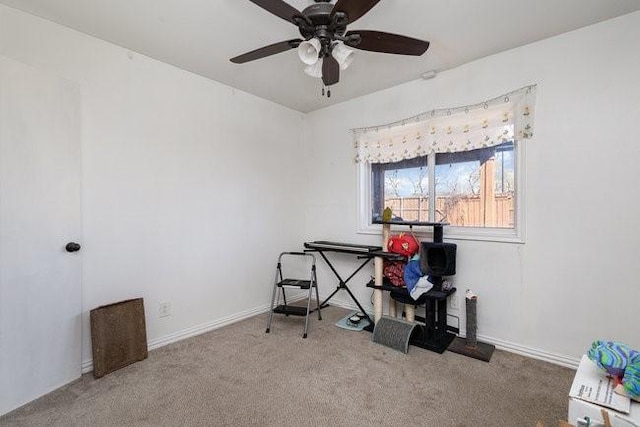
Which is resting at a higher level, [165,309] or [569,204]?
[569,204]

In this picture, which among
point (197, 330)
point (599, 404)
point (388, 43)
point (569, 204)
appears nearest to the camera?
point (599, 404)

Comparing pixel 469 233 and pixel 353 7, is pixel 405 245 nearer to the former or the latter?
pixel 469 233

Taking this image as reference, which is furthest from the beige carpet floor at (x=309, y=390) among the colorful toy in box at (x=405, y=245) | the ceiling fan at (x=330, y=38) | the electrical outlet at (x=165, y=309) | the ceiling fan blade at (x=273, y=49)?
the ceiling fan blade at (x=273, y=49)

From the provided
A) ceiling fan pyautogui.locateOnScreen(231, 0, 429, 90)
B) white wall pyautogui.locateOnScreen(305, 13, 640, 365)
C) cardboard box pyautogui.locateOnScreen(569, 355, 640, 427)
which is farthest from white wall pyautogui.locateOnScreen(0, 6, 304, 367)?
cardboard box pyautogui.locateOnScreen(569, 355, 640, 427)

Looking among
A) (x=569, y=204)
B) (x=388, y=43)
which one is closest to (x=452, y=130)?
(x=569, y=204)

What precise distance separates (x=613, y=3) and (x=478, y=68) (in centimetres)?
86

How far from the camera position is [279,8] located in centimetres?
143

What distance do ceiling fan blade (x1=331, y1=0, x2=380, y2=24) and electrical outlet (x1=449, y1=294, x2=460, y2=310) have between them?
7.98ft

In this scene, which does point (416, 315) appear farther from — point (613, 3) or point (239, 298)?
point (613, 3)

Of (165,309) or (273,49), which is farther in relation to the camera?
(165,309)

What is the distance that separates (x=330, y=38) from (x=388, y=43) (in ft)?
1.20

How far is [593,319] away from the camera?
2102 mm

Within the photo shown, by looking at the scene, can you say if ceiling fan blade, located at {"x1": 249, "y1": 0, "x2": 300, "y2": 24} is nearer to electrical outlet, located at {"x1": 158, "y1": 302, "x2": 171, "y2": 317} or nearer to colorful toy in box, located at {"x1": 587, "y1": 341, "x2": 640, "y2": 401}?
colorful toy in box, located at {"x1": 587, "y1": 341, "x2": 640, "y2": 401}

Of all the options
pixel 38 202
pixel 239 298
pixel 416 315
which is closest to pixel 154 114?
pixel 38 202
